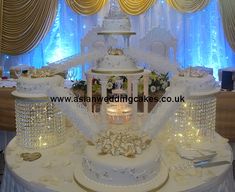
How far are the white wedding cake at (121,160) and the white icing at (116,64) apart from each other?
571 mm

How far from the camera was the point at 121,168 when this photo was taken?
1.48m

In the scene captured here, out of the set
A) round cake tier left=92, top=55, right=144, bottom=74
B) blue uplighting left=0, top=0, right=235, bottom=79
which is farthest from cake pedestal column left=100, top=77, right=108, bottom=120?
blue uplighting left=0, top=0, right=235, bottom=79

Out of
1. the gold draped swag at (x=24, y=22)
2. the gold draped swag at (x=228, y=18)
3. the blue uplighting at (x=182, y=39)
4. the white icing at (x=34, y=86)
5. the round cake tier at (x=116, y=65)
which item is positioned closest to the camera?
the white icing at (x=34, y=86)

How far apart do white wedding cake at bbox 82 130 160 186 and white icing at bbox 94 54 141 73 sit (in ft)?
1.87

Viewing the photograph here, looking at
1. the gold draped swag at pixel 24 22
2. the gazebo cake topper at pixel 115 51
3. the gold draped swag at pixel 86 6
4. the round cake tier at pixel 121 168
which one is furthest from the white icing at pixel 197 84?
the gold draped swag at pixel 24 22

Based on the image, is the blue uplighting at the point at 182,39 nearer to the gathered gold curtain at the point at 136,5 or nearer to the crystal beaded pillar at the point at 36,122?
the gathered gold curtain at the point at 136,5

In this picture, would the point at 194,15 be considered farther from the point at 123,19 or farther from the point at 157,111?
the point at 157,111

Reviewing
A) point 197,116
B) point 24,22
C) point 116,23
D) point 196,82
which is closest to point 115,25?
point 116,23

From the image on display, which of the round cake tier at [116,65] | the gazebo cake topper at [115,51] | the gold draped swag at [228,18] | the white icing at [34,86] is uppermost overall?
the gold draped swag at [228,18]

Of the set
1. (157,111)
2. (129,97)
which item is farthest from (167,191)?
(129,97)

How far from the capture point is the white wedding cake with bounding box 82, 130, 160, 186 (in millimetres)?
1493

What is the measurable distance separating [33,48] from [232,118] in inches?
172

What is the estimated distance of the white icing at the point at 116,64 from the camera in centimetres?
212

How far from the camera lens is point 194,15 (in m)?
6.45
